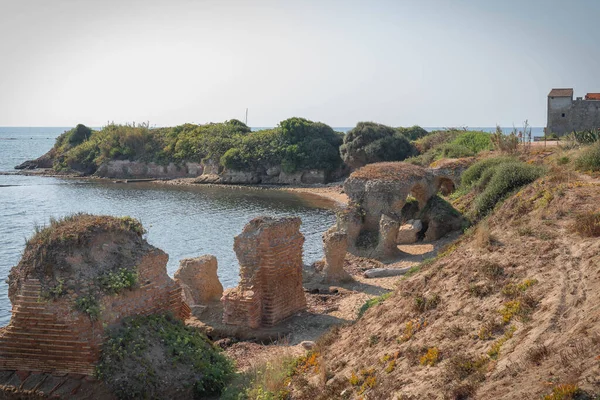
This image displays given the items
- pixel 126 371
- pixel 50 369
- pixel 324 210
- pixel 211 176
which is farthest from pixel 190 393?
pixel 211 176

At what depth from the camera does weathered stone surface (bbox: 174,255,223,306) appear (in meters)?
15.2

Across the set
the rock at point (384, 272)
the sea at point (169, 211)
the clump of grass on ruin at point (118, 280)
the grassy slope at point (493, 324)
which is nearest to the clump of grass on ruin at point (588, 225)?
the grassy slope at point (493, 324)

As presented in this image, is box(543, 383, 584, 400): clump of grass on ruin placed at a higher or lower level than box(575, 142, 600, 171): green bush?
lower

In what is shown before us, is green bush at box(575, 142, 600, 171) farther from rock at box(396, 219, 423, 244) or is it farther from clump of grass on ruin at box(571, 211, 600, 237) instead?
rock at box(396, 219, 423, 244)

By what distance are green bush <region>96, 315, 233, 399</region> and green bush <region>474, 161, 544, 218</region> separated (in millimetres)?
11247

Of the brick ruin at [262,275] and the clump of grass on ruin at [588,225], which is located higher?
the clump of grass on ruin at [588,225]

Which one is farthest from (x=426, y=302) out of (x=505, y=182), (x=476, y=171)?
(x=476, y=171)

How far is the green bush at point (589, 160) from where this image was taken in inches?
571

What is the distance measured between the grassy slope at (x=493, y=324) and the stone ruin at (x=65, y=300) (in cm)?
359

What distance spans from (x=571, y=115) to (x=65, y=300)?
4057cm

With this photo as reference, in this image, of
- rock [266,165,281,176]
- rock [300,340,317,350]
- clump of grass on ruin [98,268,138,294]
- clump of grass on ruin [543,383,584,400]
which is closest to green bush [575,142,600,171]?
rock [300,340,317,350]

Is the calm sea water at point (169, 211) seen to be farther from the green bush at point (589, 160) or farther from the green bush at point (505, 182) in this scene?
the green bush at point (589, 160)

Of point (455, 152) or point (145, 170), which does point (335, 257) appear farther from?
point (145, 170)

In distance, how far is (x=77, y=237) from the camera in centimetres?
1019
